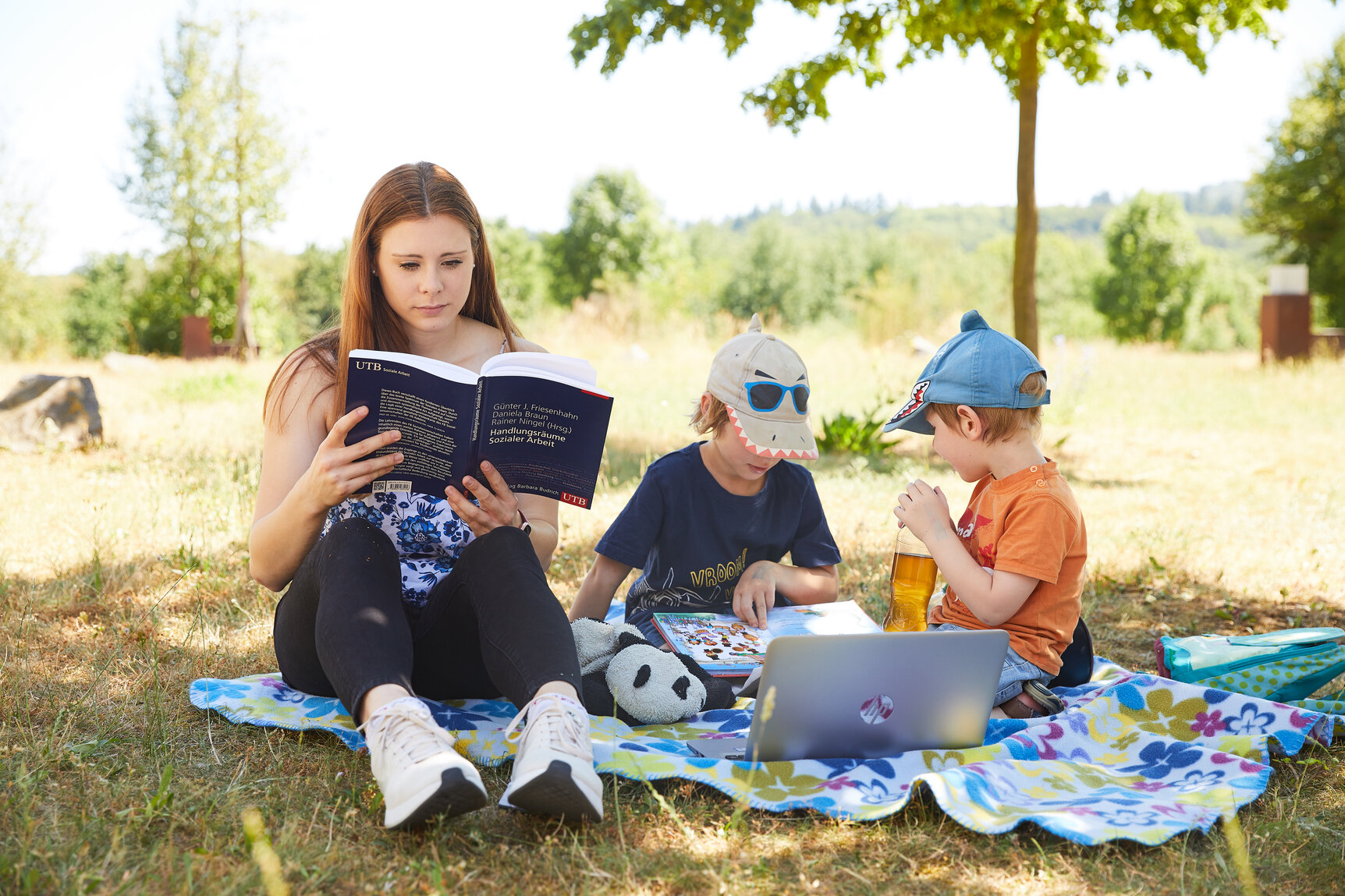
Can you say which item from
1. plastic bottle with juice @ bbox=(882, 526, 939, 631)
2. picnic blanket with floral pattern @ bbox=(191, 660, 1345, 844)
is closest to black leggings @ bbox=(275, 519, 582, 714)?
picnic blanket with floral pattern @ bbox=(191, 660, 1345, 844)

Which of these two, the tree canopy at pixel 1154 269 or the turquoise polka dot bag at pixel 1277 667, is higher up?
the tree canopy at pixel 1154 269

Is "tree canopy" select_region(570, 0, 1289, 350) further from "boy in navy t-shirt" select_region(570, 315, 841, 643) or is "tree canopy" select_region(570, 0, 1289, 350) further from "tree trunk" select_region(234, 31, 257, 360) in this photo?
"tree trunk" select_region(234, 31, 257, 360)

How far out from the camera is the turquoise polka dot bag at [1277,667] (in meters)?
2.43

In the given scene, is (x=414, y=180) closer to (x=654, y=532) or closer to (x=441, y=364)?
(x=441, y=364)

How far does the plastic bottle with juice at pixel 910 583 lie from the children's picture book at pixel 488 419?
3.24 feet

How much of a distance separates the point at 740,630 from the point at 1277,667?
4.59 ft

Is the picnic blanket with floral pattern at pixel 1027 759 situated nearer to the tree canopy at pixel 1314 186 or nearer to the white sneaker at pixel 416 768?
the white sneaker at pixel 416 768

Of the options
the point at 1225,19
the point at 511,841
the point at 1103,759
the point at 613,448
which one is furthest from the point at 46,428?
the point at 1225,19

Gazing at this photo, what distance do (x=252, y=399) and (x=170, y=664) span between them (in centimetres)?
728

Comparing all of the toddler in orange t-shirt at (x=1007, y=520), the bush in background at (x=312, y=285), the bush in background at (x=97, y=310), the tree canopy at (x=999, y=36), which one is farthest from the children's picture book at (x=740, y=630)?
the bush in background at (x=312, y=285)

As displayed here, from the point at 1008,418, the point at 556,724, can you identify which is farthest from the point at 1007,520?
the point at 556,724

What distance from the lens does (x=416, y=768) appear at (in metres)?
1.57

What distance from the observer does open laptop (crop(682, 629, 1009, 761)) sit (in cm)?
178

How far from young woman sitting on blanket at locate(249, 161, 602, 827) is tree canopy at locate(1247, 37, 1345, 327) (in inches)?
936
